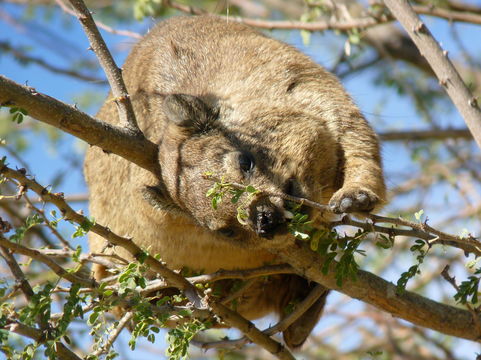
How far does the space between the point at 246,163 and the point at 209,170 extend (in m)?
0.21

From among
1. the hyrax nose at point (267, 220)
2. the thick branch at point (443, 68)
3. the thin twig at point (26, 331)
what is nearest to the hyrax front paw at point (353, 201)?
the hyrax nose at point (267, 220)

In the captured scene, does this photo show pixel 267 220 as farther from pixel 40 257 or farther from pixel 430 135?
pixel 430 135

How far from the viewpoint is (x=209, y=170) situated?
12.6ft

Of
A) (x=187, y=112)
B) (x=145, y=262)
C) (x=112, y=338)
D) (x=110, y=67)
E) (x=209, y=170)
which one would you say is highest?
(x=187, y=112)

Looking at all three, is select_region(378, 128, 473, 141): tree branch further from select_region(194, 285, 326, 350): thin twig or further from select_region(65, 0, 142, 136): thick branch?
select_region(65, 0, 142, 136): thick branch

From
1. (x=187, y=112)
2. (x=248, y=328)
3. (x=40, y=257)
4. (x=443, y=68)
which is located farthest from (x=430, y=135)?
(x=40, y=257)

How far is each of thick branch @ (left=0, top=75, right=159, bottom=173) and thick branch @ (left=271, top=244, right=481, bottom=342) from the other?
0.94 metres

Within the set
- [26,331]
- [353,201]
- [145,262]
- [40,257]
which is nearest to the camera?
[26,331]

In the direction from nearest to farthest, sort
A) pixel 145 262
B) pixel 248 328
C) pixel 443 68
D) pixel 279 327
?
1. pixel 145 262
2. pixel 443 68
3. pixel 248 328
4. pixel 279 327

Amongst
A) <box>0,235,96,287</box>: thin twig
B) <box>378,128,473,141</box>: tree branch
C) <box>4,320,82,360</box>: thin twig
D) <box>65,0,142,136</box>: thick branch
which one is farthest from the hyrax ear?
<box>378,128,473,141</box>: tree branch

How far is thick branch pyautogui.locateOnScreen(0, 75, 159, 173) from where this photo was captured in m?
3.01

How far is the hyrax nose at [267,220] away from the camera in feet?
11.2

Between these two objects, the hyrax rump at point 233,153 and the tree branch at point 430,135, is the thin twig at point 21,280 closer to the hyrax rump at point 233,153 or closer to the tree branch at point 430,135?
the hyrax rump at point 233,153

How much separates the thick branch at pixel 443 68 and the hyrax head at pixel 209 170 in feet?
3.24
